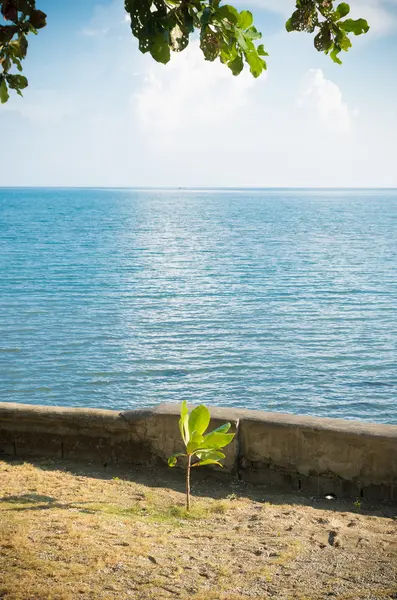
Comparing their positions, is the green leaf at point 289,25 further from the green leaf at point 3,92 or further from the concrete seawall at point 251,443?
the concrete seawall at point 251,443

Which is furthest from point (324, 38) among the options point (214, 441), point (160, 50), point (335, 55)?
point (214, 441)

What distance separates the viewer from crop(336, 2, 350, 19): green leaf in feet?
12.2

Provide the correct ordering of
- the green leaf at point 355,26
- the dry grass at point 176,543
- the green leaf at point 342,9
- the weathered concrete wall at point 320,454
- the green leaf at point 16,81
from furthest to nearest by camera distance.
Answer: the weathered concrete wall at point 320,454 → the green leaf at point 16,81 → the dry grass at point 176,543 → the green leaf at point 342,9 → the green leaf at point 355,26

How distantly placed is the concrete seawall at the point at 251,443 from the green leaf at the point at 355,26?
11.2 feet

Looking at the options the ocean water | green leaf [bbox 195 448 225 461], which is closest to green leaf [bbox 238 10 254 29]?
green leaf [bbox 195 448 225 461]

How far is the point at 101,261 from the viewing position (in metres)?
36.2

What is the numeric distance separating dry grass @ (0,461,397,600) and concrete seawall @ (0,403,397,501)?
Answer: 0.27m

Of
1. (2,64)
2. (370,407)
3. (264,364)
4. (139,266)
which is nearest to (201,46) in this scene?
(2,64)

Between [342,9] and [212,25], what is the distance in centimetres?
71

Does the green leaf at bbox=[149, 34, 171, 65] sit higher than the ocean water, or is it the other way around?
the green leaf at bbox=[149, 34, 171, 65]

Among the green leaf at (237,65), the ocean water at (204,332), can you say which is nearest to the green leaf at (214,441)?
the green leaf at (237,65)

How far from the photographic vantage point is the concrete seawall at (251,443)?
5.93 metres

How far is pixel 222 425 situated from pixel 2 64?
3464 millimetres

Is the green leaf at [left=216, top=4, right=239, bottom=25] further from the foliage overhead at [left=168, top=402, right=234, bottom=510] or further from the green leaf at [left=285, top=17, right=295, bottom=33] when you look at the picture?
the foliage overhead at [left=168, top=402, right=234, bottom=510]
